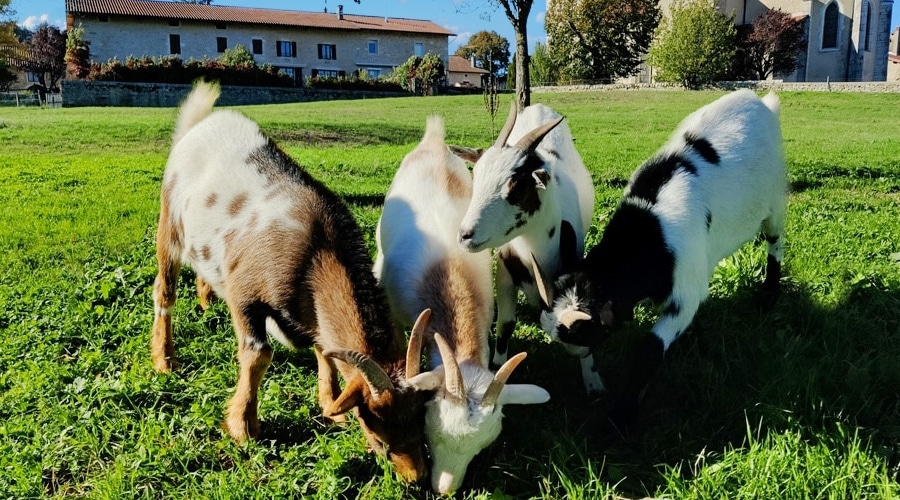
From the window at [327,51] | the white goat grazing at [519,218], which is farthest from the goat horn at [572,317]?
the window at [327,51]

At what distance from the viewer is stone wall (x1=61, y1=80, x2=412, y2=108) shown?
1319 inches

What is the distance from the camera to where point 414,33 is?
5844cm

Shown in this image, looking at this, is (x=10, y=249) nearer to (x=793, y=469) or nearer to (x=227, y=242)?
(x=227, y=242)

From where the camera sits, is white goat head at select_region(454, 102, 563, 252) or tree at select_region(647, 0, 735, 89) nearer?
white goat head at select_region(454, 102, 563, 252)

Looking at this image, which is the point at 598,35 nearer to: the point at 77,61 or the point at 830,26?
the point at 830,26

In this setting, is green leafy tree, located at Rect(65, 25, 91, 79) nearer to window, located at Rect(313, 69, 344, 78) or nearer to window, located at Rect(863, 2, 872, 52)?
window, located at Rect(313, 69, 344, 78)

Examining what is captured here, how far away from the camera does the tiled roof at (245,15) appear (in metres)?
48.7

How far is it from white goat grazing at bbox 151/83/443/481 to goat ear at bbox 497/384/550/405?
288mm

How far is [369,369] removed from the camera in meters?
2.69

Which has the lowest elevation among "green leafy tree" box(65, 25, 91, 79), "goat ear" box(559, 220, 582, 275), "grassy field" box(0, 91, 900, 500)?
"grassy field" box(0, 91, 900, 500)

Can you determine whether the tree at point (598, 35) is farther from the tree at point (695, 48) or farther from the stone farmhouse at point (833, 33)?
the tree at point (695, 48)

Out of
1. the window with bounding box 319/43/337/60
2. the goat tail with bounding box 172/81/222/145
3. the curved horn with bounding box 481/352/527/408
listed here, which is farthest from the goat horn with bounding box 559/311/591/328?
the window with bounding box 319/43/337/60

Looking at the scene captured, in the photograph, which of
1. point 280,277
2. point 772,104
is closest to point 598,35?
point 772,104

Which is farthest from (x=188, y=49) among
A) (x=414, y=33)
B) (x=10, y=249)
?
(x=10, y=249)
